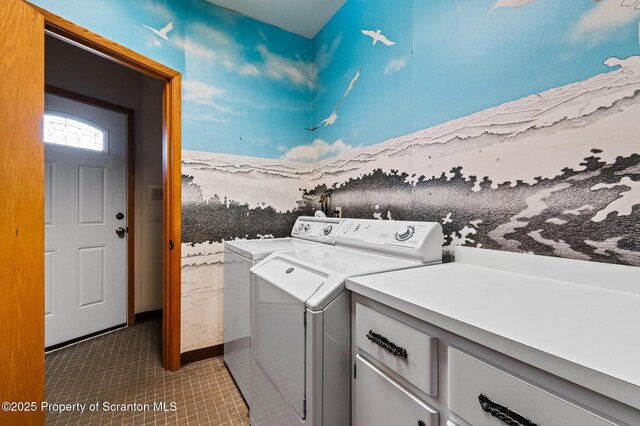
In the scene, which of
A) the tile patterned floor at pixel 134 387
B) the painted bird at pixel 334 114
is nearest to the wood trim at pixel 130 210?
the tile patterned floor at pixel 134 387

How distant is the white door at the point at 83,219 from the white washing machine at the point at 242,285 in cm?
132

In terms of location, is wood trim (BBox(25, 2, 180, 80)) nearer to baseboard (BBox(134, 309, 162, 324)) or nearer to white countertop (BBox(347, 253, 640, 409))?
white countertop (BBox(347, 253, 640, 409))

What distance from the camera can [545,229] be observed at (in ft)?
3.41

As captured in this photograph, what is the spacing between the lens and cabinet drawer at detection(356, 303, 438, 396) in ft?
2.19

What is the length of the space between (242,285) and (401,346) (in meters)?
1.18

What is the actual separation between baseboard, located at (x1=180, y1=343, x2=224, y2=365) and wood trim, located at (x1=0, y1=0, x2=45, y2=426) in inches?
32.5

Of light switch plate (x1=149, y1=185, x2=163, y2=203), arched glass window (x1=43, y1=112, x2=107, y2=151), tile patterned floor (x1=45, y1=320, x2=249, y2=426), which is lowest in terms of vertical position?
tile patterned floor (x1=45, y1=320, x2=249, y2=426)

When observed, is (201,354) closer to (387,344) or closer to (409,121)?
(387,344)

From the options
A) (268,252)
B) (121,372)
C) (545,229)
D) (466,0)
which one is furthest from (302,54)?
(121,372)

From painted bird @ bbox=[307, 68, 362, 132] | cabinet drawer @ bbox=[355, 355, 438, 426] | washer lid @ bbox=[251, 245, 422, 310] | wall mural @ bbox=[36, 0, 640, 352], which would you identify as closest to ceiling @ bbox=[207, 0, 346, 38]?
wall mural @ bbox=[36, 0, 640, 352]

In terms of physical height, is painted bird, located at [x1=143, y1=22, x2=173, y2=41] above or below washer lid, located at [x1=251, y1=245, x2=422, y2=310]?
above

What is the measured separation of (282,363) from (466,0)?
1.91 meters

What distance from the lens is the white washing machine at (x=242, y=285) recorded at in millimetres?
1587

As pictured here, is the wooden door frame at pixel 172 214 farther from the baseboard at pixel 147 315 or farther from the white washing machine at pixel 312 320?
the baseboard at pixel 147 315
